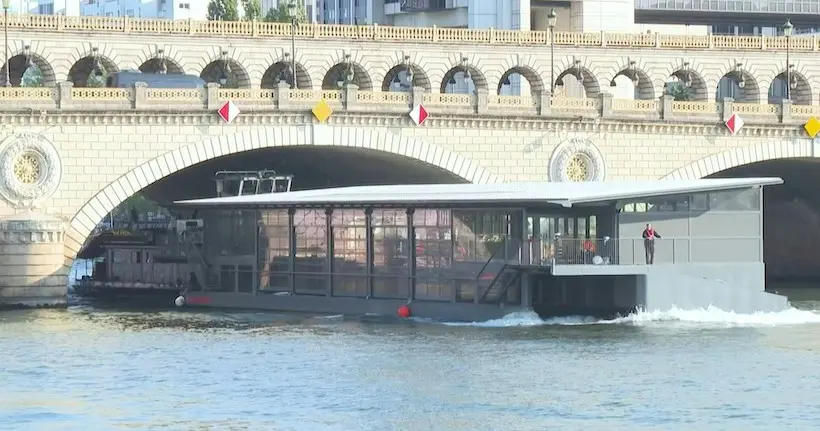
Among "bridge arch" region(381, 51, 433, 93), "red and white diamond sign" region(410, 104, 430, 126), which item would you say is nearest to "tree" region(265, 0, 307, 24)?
"bridge arch" region(381, 51, 433, 93)

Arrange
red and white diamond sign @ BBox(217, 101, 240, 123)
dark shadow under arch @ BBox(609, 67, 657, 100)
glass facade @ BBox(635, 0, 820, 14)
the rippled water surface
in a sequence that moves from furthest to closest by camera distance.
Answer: glass facade @ BBox(635, 0, 820, 14) < dark shadow under arch @ BBox(609, 67, 657, 100) < red and white diamond sign @ BBox(217, 101, 240, 123) < the rippled water surface

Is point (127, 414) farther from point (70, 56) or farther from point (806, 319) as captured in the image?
point (70, 56)

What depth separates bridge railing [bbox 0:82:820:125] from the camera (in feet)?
261

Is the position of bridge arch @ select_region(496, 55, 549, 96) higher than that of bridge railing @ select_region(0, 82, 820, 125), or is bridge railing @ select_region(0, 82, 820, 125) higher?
bridge arch @ select_region(496, 55, 549, 96)

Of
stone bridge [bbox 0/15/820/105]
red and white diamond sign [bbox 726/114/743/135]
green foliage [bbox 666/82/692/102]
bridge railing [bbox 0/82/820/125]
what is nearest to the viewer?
bridge railing [bbox 0/82/820/125]

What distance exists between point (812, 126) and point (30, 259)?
37012mm

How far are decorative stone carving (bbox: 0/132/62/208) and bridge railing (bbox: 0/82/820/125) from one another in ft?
4.65

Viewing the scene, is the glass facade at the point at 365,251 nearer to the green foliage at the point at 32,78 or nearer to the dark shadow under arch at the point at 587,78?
the dark shadow under arch at the point at 587,78

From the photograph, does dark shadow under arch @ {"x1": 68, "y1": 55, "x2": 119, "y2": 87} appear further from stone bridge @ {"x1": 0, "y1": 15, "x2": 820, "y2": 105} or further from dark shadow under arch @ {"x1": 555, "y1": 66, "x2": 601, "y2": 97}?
dark shadow under arch @ {"x1": 555, "y1": 66, "x2": 601, "y2": 97}

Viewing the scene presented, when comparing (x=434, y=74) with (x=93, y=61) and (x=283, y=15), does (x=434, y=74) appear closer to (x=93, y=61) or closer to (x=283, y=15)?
(x=93, y=61)

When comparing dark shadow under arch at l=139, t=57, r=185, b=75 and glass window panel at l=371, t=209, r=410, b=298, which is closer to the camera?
glass window panel at l=371, t=209, r=410, b=298

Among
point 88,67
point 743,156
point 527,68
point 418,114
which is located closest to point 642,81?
point 527,68

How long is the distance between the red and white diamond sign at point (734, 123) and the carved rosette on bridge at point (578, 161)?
641cm

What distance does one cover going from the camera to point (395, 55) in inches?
3642
